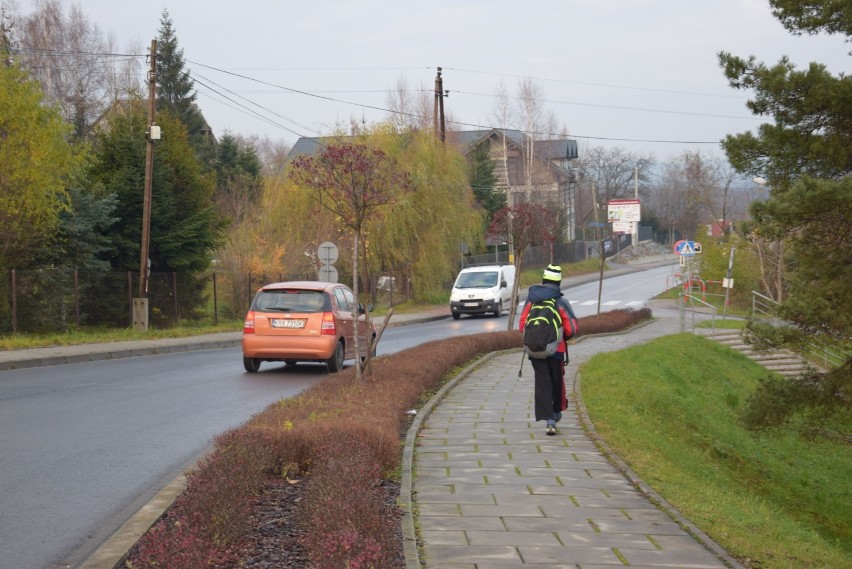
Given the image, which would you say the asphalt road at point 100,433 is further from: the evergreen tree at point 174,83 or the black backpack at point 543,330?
the evergreen tree at point 174,83

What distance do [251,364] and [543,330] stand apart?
9235 mm

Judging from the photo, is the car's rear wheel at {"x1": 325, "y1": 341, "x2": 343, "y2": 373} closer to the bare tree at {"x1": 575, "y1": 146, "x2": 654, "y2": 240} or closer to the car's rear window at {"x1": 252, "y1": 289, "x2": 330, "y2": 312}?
the car's rear window at {"x1": 252, "y1": 289, "x2": 330, "y2": 312}

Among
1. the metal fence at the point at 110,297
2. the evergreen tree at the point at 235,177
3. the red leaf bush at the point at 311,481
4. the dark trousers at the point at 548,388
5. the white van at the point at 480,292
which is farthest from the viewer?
the evergreen tree at the point at 235,177

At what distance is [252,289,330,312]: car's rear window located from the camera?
1847 cm

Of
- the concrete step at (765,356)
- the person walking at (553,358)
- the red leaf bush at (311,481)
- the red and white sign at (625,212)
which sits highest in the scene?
the red and white sign at (625,212)

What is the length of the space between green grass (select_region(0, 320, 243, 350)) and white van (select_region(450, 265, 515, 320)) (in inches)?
415

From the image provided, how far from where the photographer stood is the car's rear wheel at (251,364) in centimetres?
1872

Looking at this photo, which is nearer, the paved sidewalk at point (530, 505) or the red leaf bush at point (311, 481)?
the red leaf bush at point (311, 481)

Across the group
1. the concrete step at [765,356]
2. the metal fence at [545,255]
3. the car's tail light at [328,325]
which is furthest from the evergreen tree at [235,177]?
the car's tail light at [328,325]

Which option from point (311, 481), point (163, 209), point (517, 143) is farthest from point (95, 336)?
point (517, 143)

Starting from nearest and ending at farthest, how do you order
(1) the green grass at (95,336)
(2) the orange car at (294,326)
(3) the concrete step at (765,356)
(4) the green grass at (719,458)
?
(4) the green grass at (719,458) < (2) the orange car at (294,326) < (1) the green grass at (95,336) < (3) the concrete step at (765,356)

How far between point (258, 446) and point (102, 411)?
571cm

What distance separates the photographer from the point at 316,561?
16.6ft

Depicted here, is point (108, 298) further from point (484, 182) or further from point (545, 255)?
point (545, 255)
